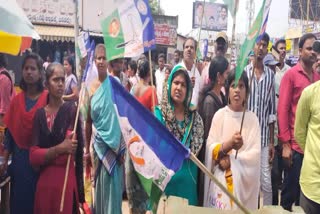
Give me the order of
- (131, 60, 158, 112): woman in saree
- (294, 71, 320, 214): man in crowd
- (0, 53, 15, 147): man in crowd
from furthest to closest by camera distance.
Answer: (0, 53, 15, 147): man in crowd < (131, 60, 158, 112): woman in saree < (294, 71, 320, 214): man in crowd

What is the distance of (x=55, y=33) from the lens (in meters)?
16.5

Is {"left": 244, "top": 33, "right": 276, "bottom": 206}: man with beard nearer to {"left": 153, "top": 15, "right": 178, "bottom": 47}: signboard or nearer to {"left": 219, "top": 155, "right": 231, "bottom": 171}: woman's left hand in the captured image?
{"left": 219, "top": 155, "right": 231, "bottom": 171}: woman's left hand

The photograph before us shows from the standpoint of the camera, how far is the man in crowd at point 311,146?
2756mm

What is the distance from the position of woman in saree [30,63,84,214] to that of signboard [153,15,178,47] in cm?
2192

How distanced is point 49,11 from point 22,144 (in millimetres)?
14787

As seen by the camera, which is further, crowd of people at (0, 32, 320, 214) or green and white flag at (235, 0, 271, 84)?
crowd of people at (0, 32, 320, 214)

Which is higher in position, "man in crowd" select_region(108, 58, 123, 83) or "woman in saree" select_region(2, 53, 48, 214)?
"man in crowd" select_region(108, 58, 123, 83)

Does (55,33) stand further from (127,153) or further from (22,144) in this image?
(127,153)

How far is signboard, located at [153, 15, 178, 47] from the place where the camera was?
2545 centimetres

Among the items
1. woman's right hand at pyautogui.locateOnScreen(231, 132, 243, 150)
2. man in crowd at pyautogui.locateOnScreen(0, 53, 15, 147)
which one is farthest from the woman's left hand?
man in crowd at pyautogui.locateOnScreen(0, 53, 15, 147)

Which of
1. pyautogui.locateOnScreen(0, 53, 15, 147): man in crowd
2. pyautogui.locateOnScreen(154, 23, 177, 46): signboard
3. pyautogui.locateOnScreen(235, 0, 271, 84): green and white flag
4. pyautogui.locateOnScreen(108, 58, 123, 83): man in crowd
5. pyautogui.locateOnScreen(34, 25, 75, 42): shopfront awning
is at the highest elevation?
pyautogui.locateOnScreen(154, 23, 177, 46): signboard

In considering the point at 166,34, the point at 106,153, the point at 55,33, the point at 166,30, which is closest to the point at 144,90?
the point at 106,153

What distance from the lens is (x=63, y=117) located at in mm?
3029

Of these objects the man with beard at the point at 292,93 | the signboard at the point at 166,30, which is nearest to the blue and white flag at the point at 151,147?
the man with beard at the point at 292,93
